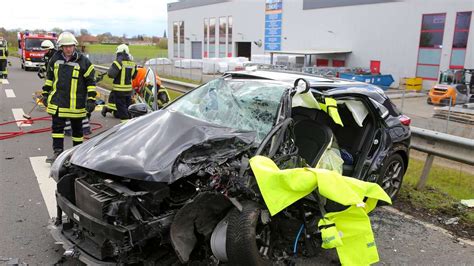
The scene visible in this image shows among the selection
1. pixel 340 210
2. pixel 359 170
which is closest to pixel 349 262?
pixel 340 210

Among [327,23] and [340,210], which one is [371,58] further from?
[340,210]

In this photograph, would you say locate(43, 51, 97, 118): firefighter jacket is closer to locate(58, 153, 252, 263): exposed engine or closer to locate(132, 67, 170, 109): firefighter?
locate(132, 67, 170, 109): firefighter

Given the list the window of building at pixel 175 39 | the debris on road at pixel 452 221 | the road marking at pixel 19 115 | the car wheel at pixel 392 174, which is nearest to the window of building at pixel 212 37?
the window of building at pixel 175 39

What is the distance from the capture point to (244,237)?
2854mm

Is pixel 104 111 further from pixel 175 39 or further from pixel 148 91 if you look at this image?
pixel 175 39

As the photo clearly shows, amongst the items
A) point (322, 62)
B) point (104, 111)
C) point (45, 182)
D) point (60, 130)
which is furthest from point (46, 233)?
point (322, 62)

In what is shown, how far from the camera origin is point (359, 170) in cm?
455

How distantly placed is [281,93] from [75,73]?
3.67m

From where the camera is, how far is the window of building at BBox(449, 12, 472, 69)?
2459 centimetres

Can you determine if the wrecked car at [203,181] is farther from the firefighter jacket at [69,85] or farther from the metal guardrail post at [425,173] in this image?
the firefighter jacket at [69,85]

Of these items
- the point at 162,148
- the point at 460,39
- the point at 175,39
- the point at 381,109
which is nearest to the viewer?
the point at 162,148

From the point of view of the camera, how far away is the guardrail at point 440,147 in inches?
200

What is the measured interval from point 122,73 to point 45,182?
12.7ft

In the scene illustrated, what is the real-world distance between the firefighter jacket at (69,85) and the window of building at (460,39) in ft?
80.9
